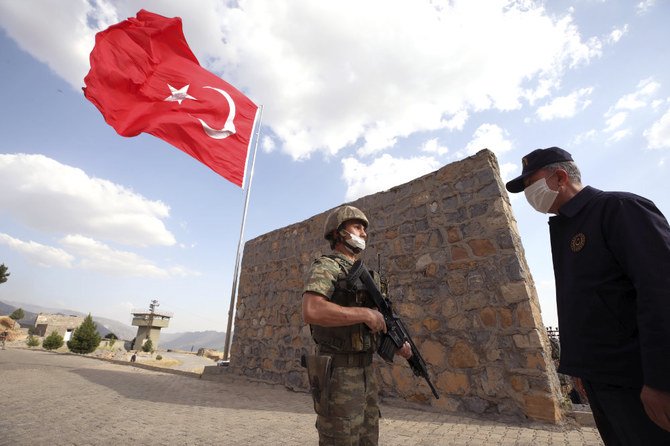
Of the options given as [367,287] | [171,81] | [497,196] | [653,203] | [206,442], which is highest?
[171,81]

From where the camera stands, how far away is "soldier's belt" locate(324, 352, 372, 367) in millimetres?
1757

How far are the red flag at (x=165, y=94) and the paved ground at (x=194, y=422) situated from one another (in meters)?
3.95

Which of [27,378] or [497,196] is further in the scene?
[27,378]

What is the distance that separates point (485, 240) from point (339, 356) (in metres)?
2.70

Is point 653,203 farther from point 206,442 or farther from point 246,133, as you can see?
point 246,133

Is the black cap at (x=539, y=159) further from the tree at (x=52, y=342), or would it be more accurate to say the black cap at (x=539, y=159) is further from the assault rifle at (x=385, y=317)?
the tree at (x=52, y=342)

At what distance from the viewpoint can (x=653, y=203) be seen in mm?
1273

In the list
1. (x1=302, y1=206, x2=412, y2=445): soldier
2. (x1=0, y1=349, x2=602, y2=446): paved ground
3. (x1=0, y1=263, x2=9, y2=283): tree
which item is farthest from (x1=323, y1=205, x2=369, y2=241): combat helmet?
(x1=0, y1=263, x2=9, y2=283): tree

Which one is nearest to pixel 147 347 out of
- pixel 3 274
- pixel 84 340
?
pixel 84 340

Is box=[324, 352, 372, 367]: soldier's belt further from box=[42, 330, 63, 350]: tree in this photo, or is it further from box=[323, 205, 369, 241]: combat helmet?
box=[42, 330, 63, 350]: tree

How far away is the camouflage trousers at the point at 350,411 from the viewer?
1.61 metres

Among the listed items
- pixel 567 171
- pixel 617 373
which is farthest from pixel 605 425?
pixel 567 171

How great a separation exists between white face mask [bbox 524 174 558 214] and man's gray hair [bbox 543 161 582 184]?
7cm

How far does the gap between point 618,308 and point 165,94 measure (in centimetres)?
749
